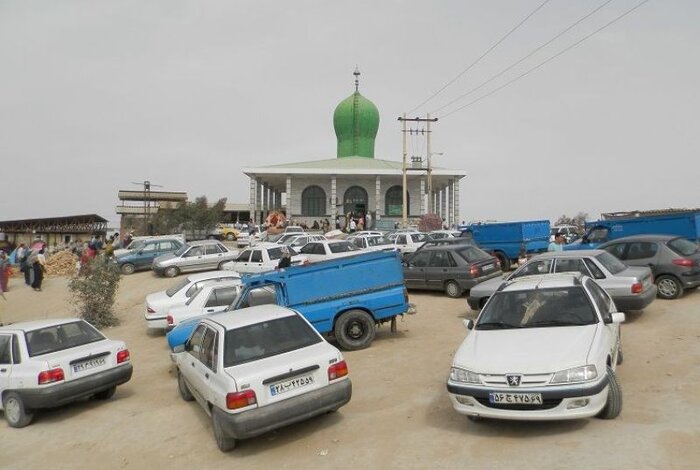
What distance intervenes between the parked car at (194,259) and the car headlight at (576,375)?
765 inches

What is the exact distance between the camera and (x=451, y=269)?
15.0 m

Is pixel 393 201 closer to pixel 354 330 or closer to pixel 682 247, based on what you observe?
pixel 682 247

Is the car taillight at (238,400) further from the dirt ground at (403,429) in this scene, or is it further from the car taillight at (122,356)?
the car taillight at (122,356)

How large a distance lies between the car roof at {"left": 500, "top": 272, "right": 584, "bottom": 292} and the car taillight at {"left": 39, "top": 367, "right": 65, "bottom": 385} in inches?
267

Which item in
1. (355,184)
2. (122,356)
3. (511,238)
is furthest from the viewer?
(355,184)

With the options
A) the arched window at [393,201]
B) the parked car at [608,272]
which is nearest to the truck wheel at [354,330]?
the parked car at [608,272]

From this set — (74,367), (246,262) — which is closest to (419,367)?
(74,367)

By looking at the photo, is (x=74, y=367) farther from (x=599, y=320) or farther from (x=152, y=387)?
(x=599, y=320)

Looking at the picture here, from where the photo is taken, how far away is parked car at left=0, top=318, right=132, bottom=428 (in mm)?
7801

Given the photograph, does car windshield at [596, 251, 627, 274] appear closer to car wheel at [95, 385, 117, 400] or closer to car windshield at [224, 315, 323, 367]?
car windshield at [224, 315, 323, 367]

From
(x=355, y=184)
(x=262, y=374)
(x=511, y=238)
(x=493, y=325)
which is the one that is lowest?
(x=262, y=374)

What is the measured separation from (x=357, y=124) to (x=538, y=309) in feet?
155

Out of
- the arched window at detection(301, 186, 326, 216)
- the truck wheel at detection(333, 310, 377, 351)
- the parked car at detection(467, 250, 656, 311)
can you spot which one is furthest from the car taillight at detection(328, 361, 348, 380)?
the arched window at detection(301, 186, 326, 216)

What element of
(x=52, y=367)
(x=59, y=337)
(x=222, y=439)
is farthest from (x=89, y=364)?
(x=222, y=439)
